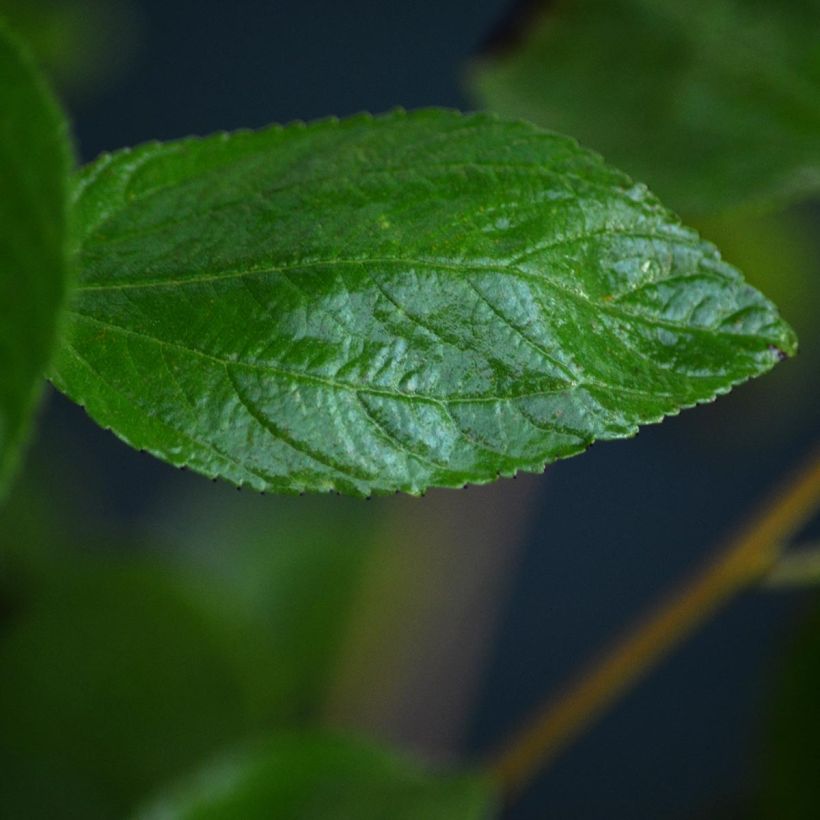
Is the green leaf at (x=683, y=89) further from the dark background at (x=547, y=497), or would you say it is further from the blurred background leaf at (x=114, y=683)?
the dark background at (x=547, y=497)

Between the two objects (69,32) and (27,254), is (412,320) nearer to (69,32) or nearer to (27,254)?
(27,254)

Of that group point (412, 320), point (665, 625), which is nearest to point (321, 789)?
point (665, 625)

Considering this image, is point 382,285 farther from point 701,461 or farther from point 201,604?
point 701,461

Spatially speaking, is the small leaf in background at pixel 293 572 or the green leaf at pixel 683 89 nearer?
the green leaf at pixel 683 89

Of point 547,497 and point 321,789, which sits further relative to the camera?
point 547,497

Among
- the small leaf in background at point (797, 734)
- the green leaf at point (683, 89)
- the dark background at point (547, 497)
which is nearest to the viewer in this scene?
the green leaf at point (683, 89)

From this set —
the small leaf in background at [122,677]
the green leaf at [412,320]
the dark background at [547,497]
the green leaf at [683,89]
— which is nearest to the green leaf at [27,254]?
the green leaf at [412,320]
